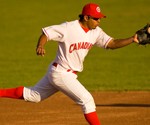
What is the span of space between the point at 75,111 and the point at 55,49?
10.6m

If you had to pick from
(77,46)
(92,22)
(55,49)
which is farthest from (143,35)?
(55,49)

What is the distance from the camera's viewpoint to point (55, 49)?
22.7m

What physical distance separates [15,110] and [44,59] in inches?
319

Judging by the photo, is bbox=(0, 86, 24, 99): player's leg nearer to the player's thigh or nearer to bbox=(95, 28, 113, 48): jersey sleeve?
the player's thigh

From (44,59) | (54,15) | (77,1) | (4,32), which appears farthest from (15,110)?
(77,1)

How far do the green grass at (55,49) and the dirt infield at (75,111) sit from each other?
1.42 meters

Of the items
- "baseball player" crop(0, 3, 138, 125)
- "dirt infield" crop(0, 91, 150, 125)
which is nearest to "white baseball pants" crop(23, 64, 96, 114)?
"baseball player" crop(0, 3, 138, 125)

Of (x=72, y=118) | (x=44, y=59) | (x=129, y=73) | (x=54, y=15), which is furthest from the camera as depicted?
(x=54, y=15)

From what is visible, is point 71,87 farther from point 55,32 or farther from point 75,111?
point 75,111

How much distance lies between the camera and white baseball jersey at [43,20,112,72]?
9.35m

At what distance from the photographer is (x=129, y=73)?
57.7ft

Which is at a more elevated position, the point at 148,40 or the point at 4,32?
the point at 148,40

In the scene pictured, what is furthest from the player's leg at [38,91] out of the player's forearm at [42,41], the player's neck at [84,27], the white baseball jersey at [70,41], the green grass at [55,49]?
the green grass at [55,49]

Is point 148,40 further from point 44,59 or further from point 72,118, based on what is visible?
point 44,59
